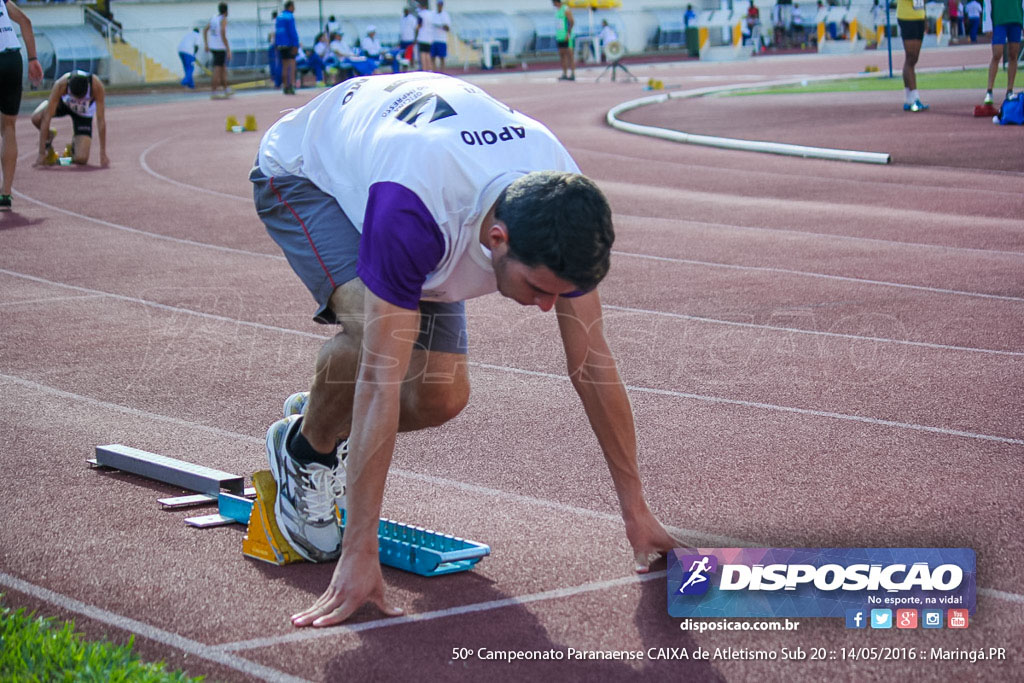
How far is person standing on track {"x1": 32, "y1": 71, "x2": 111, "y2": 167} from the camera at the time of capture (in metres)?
14.0

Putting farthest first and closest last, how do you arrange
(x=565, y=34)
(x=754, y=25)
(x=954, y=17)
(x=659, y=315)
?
(x=754, y=25) → (x=954, y=17) → (x=565, y=34) → (x=659, y=315)

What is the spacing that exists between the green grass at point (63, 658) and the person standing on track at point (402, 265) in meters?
0.44

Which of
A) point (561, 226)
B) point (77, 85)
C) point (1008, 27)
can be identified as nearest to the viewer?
point (561, 226)

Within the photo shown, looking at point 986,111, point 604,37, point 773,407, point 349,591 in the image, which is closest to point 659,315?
point 773,407

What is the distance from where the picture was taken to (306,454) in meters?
3.63

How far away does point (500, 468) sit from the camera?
180 inches

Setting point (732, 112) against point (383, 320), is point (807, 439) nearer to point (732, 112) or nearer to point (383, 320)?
point (383, 320)

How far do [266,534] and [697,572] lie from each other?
1.33 metres

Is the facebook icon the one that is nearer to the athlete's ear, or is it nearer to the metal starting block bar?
the athlete's ear

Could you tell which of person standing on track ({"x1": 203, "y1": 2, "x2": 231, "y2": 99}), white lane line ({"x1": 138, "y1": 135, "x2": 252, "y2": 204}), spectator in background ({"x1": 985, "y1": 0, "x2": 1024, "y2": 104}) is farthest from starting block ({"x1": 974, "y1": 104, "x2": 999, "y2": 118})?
person standing on track ({"x1": 203, "y1": 2, "x2": 231, "y2": 99})

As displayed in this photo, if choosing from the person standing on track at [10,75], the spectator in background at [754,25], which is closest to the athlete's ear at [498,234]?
the person standing on track at [10,75]

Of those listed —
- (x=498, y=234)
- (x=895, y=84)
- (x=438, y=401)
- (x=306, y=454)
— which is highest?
(x=895, y=84)

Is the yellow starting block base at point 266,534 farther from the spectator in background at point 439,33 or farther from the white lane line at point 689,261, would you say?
the spectator in background at point 439,33

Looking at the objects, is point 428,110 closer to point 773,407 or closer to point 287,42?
point 773,407
